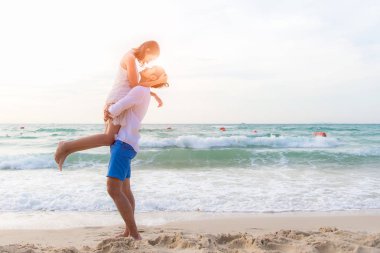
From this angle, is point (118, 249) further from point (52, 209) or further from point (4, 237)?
point (52, 209)

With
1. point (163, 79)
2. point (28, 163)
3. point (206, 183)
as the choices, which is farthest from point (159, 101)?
point (28, 163)

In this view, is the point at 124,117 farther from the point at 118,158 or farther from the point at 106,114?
the point at 118,158

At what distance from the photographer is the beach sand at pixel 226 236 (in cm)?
367

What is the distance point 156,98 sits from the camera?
4047 millimetres

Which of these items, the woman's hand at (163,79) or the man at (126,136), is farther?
the woman's hand at (163,79)

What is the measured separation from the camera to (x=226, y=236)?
4.10 metres

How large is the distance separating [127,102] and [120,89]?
9.2 inches

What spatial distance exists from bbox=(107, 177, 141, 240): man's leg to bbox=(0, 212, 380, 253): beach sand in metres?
→ 0.16

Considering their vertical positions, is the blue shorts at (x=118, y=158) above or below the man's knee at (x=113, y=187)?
above

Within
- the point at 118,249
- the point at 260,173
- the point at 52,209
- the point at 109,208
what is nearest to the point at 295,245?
the point at 118,249

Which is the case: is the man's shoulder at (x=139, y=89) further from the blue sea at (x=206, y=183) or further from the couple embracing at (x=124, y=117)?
the blue sea at (x=206, y=183)

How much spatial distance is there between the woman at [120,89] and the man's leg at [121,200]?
38cm

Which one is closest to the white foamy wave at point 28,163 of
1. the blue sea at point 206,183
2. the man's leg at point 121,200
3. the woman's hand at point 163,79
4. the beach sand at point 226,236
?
the blue sea at point 206,183

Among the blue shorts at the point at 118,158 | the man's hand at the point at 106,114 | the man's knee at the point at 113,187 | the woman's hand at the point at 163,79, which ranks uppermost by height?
the woman's hand at the point at 163,79
